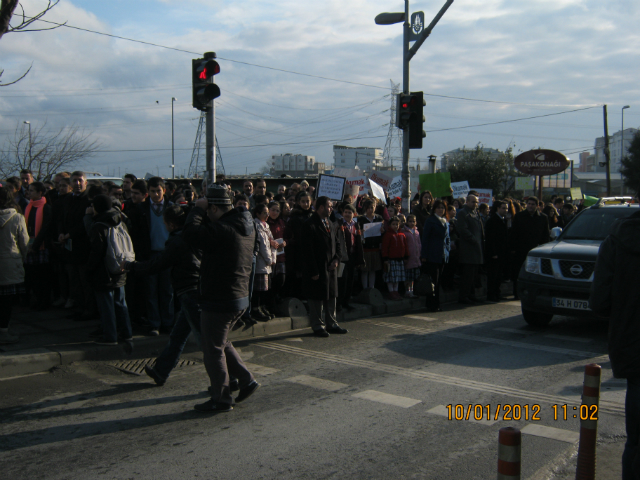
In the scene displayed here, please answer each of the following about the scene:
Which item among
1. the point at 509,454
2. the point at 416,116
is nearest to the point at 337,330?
the point at 509,454

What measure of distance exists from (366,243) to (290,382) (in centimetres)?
509

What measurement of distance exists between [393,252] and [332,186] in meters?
2.13

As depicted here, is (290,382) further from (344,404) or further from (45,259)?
→ (45,259)

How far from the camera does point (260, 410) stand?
16.9 feet

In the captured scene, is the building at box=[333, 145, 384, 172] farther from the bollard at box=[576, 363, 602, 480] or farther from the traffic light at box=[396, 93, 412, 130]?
the bollard at box=[576, 363, 602, 480]

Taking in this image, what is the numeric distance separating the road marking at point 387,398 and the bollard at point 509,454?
2964 mm

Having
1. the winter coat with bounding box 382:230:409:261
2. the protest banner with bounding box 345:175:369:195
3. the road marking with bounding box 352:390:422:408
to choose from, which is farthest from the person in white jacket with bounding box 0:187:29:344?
the protest banner with bounding box 345:175:369:195

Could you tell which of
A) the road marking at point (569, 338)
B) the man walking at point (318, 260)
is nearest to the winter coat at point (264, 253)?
the man walking at point (318, 260)

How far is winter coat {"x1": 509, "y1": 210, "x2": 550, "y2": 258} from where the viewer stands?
1195cm

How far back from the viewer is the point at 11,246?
278 inches

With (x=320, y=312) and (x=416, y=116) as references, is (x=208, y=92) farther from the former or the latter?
(x=416, y=116)

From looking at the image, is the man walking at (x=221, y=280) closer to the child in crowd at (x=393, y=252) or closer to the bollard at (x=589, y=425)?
the bollard at (x=589, y=425)

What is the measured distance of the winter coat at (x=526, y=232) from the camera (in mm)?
11953

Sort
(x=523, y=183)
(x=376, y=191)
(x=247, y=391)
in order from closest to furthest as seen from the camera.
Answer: (x=247, y=391) → (x=376, y=191) → (x=523, y=183)
